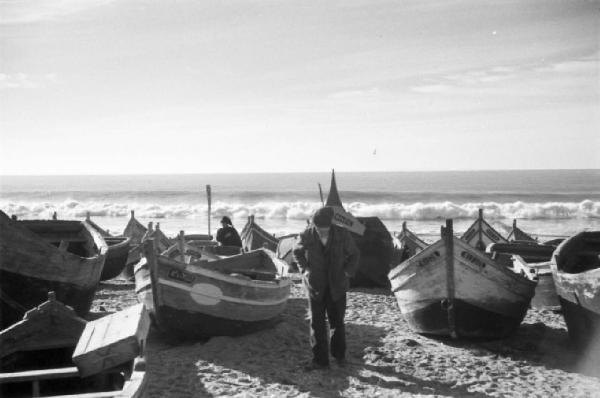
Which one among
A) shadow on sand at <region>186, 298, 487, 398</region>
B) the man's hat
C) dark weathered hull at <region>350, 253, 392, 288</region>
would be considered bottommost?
shadow on sand at <region>186, 298, 487, 398</region>

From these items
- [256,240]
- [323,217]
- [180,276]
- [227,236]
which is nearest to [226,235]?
[227,236]

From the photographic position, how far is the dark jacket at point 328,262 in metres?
7.20

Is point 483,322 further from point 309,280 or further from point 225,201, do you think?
point 225,201

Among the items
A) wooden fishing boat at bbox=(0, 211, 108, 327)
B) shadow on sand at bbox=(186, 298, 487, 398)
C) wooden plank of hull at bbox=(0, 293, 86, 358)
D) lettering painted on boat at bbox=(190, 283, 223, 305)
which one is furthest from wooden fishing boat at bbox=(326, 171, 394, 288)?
wooden plank of hull at bbox=(0, 293, 86, 358)

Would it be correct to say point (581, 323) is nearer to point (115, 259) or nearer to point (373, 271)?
point (373, 271)

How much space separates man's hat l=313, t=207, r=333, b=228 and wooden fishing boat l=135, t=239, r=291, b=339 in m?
2.09

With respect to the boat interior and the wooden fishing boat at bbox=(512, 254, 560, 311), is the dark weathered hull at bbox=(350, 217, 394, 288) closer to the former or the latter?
the wooden fishing boat at bbox=(512, 254, 560, 311)

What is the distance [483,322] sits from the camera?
8.62m

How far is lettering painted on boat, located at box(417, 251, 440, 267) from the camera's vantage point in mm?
8562

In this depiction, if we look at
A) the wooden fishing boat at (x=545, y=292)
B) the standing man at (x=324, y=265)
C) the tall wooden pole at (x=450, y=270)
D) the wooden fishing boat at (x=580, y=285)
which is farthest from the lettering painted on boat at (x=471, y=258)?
the wooden fishing boat at (x=545, y=292)

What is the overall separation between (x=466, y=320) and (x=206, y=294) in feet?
13.4

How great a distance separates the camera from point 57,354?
227 inches

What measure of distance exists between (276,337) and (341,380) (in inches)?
93.4

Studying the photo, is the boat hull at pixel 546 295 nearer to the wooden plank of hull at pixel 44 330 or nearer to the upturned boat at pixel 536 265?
the upturned boat at pixel 536 265
